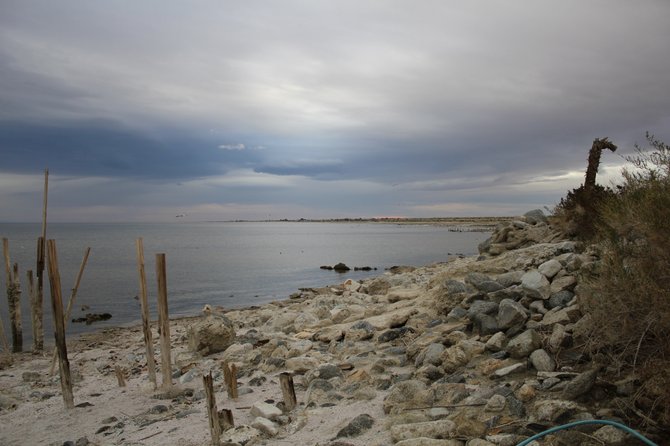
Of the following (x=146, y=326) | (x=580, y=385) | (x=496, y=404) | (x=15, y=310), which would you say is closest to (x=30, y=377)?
(x=146, y=326)

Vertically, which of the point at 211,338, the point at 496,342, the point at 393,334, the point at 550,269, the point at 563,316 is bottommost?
the point at 211,338

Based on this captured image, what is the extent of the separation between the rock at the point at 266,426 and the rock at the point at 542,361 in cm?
341

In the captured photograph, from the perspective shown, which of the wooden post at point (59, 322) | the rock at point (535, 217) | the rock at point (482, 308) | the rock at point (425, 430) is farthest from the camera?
the rock at point (535, 217)

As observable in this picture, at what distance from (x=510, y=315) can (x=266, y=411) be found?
12.8 ft

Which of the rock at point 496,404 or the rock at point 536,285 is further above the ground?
the rock at point 536,285

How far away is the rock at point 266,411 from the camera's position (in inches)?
263

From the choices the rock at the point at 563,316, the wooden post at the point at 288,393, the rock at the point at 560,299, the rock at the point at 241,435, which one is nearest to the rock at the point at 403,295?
the rock at the point at 560,299

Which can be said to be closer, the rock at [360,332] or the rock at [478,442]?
the rock at [478,442]

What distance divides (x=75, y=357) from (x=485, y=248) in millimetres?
13837

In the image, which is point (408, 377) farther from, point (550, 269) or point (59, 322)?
point (59, 322)

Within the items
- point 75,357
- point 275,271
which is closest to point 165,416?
point 75,357

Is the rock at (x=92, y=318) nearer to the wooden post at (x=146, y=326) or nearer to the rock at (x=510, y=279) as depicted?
the wooden post at (x=146, y=326)

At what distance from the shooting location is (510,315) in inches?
295

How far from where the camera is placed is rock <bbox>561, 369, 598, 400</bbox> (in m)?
5.10
